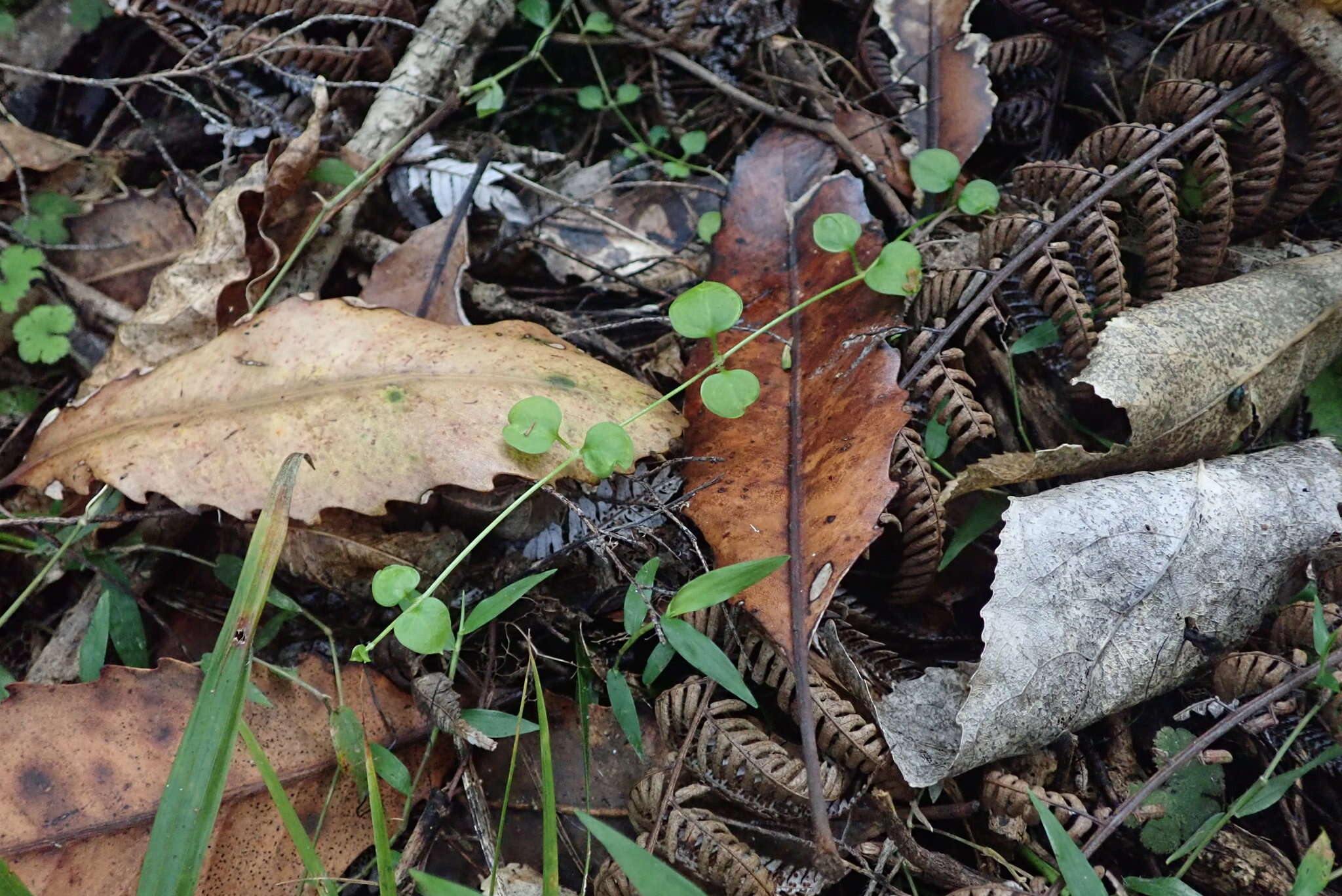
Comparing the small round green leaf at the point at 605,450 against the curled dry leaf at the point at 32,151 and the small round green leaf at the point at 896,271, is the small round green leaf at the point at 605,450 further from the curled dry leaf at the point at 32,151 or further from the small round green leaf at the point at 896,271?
the curled dry leaf at the point at 32,151

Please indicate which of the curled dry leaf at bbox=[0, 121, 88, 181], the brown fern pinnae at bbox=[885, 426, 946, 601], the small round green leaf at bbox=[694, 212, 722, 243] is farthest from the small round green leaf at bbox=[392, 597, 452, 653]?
the curled dry leaf at bbox=[0, 121, 88, 181]

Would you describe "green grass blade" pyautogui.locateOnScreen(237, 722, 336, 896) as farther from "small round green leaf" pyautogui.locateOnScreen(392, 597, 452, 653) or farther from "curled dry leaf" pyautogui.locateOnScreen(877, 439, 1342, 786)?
"curled dry leaf" pyautogui.locateOnScreen(877, 439, 1342, 786)

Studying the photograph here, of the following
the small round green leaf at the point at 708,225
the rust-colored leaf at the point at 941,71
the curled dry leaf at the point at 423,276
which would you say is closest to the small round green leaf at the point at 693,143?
the small round green leaf at the point at 708,225

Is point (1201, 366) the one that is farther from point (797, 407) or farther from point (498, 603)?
point (498, 603)

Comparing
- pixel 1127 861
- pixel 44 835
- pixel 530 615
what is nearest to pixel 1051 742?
pixel 1127 861

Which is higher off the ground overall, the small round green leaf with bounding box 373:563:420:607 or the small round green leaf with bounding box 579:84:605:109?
the small round green leaf with bounding box 579:84:605:109

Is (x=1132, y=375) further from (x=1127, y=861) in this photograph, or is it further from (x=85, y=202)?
(x=85, y=202)

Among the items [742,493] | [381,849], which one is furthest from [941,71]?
[381,849]
